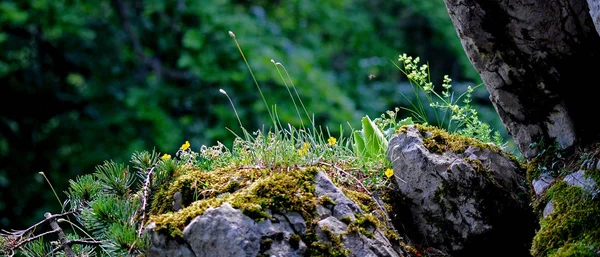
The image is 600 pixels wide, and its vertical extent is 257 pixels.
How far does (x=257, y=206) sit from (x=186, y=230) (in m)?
0.32

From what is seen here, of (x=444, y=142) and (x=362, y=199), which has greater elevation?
(x=444, y=142)

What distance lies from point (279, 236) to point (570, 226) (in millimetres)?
1261

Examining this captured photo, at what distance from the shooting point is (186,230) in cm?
278

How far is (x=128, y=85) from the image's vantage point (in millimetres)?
11664

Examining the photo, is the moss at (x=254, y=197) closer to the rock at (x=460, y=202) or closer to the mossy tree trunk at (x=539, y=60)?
the rock at (x=460, y=202)

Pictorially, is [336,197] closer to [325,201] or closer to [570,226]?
[325,201]

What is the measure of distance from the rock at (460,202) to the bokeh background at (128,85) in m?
6.83

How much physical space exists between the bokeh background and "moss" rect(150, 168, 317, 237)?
272 inches

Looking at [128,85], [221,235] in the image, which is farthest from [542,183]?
[128,85]

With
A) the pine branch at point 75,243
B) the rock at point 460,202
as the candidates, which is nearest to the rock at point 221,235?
the pine branch at point 75,243

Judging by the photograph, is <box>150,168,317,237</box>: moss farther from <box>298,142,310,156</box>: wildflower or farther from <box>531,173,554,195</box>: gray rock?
<box>531,173,554,195</box>: gray rock

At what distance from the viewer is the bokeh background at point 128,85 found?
35.9 feet

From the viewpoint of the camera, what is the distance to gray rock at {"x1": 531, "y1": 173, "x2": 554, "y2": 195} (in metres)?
3.23

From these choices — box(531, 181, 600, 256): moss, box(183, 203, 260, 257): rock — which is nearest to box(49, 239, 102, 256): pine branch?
box(183, 203, 260, 257): rock
